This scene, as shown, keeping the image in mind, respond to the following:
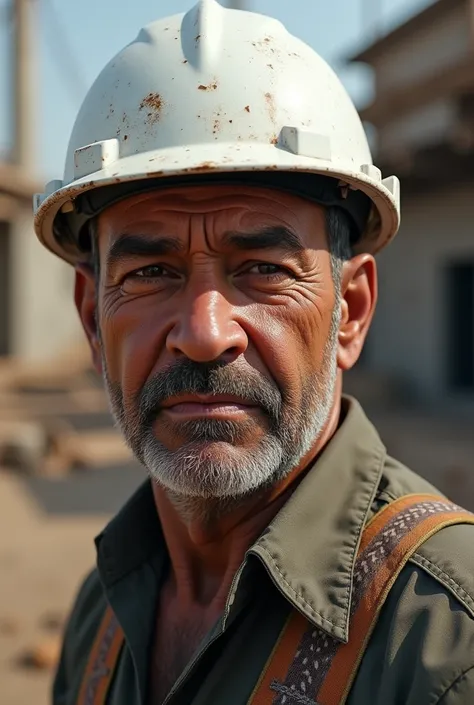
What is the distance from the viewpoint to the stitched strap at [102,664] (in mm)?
1842

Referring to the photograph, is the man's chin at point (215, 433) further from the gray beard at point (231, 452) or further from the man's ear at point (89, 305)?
the man's ear at point (89, 305)

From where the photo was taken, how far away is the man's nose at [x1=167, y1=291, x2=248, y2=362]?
1.58 meters

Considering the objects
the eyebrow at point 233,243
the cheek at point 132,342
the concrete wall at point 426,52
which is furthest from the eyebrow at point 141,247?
the concrete wall at point 426,52

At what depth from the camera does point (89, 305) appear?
2.11 m

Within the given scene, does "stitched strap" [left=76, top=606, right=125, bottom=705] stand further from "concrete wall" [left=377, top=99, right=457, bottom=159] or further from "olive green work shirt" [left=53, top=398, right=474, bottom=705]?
"concrete wall" [left=377, top=99, right=457, bottom=159]

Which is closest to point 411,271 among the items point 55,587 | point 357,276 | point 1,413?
point 1,413

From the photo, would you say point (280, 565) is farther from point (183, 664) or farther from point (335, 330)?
point (335, 330)

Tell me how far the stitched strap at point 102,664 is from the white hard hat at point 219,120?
3.43 ft

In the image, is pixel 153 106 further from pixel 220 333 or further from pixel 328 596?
pixel 328 596

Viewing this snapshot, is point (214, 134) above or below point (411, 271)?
below

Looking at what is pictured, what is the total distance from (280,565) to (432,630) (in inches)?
13.2

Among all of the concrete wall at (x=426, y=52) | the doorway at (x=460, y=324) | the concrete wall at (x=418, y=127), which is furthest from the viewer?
the concrete wall at (x=418, y=127)

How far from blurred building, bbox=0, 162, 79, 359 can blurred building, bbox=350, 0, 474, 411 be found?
33.0ft

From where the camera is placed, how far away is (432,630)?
1.30 metres
